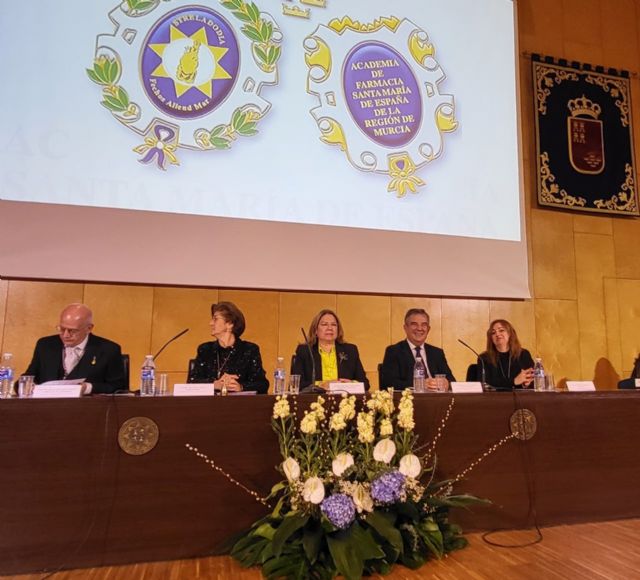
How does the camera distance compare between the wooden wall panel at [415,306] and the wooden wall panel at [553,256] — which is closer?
the wooden wall panel at [415,306]

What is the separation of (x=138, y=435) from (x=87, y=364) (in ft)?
3.25

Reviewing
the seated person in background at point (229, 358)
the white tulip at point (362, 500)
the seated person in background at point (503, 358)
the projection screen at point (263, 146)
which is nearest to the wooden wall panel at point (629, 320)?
the projection screen at point (263, 146)

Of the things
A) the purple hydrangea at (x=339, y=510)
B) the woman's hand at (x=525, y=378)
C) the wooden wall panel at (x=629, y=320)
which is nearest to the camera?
the purple hydrangea at (x=339, y=510)

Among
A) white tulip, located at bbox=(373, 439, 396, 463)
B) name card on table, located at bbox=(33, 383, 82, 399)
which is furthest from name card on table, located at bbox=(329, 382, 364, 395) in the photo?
name card on table, located at bbox=(33, 383, 82, 399)

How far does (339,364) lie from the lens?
3.07m

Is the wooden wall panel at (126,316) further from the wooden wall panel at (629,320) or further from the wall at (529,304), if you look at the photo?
the wooden wall panel at (629,320)

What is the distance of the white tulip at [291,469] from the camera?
158 cm

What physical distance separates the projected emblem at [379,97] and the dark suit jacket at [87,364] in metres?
1.81

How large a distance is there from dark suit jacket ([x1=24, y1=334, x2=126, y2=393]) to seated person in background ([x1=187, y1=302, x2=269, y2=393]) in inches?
14.8

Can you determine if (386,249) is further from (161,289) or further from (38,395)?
(38,395)

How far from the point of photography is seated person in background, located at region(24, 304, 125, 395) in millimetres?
2451

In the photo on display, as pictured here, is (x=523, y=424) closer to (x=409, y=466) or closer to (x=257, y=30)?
(x=409, y=466)

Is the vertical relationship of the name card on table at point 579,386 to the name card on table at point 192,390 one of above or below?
above

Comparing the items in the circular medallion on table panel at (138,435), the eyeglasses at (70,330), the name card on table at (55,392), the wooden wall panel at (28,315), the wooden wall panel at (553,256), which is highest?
the wooden wall panel at (553,256)
